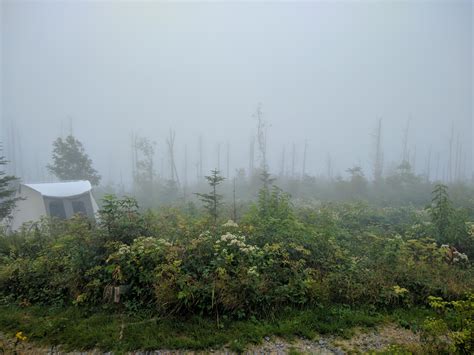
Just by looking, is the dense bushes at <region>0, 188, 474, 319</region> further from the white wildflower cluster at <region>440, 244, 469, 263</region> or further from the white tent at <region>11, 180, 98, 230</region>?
the white tent at <region>11, 180, 98, 230</region>

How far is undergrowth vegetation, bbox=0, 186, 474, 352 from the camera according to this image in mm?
4266

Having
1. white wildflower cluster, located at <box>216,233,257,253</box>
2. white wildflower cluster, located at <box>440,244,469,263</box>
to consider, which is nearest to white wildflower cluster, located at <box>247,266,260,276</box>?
white wildflower cluster, located at <box>216,233,257,253</box>

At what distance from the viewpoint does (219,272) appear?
4.45m

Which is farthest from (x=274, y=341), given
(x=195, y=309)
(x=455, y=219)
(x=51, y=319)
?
(x=455, y=219)

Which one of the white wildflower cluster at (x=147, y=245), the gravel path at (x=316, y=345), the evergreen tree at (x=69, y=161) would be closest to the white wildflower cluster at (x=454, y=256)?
the gravel path at (x=316, y=345)

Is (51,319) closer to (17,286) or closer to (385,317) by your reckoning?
(17,286)

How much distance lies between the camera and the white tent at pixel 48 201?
1179 centimetres

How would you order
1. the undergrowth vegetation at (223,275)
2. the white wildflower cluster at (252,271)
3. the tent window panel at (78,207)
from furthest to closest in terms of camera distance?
the tent window panel at (78,207), the white wildflower cluster at (252,271), the undergrowth vegetation at (223,275)

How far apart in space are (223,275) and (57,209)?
12.2 meters

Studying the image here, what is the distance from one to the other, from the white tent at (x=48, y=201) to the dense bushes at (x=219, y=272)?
654 cm

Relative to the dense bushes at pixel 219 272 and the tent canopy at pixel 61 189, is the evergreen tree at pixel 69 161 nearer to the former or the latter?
the tent canopy at pixel 61 189

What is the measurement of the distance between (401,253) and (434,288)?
1194 mm

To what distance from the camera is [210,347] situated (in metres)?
3.69

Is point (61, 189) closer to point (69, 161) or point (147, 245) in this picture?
point (147, 245)
